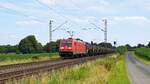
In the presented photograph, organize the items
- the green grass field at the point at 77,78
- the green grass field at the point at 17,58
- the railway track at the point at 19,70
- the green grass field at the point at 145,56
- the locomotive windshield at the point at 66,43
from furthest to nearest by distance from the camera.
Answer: the green grass field at the point at 145,56
the locomotive windshield at the point at 66,43
the green grass field at the point at 17,58
the railway track at the point at 19,70
the green grass field at the point at 77,78

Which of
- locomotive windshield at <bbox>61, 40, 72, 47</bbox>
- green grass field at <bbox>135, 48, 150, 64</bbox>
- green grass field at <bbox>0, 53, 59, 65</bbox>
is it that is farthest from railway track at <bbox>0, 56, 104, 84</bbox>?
green grass field at <bbox>135, 48, 150, 64</bbox>

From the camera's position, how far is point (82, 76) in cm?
2867

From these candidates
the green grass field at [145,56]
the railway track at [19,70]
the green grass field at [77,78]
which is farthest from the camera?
the green grass field at [145,56]

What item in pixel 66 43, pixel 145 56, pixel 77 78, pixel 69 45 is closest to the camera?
pixel 77 78

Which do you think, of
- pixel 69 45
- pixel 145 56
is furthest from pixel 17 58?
pixel 145 56

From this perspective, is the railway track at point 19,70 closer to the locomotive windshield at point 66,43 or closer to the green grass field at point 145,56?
the locomotive windshield at point 66,43

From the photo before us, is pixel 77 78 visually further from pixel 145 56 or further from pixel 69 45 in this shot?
pixel 145 56

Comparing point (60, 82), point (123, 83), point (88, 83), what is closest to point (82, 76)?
point (123, 83)

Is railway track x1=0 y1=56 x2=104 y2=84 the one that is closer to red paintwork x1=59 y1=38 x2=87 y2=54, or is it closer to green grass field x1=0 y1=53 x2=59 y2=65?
green grass field x1=0 y1=53 x2=59 y2=65

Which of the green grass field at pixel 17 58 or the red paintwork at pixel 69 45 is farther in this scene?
the red paintwork at pixel 69 45

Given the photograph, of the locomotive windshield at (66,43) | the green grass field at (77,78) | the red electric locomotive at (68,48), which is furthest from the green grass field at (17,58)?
the green grass field at (77,78)

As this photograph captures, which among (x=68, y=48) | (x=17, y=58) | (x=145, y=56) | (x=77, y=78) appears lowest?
(x=77, y=78)

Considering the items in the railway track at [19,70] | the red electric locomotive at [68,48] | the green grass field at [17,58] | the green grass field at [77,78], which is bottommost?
the green grass field at [77,78]

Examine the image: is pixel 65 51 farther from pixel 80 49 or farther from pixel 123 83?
pixel 123 83
